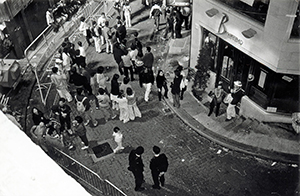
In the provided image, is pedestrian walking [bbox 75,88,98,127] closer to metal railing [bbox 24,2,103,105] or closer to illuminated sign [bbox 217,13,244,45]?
metal railing [bbox 24,2,103,105]

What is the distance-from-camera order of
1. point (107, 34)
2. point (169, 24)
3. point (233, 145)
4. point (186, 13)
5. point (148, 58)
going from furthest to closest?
point (186, 13) → point (169, 24) → point (107, 34) → point (148, 58) → point (233, 145)

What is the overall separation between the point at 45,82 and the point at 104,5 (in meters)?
7.12

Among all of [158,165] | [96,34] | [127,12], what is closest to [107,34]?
[96,34]

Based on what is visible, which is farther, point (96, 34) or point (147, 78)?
point (96, 34)

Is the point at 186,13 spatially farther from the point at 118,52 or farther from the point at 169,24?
the point at 118,52

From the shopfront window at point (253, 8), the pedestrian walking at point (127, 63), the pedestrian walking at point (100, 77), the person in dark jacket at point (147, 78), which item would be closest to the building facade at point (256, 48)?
the shopfront window at point (253, 8)

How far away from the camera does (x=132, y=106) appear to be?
45.7ft

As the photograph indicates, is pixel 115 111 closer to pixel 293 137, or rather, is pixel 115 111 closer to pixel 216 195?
pixel 216 195

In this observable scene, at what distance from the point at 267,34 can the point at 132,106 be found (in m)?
5.57

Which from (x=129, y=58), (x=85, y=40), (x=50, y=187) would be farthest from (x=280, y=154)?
(x=85, y=40)

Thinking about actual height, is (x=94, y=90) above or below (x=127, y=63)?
below

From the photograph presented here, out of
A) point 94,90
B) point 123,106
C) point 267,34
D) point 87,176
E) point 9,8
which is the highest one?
point 267,34

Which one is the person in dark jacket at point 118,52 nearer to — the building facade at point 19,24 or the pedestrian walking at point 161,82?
the pedestrian walking at point 161,82

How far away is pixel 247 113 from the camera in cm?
1412
